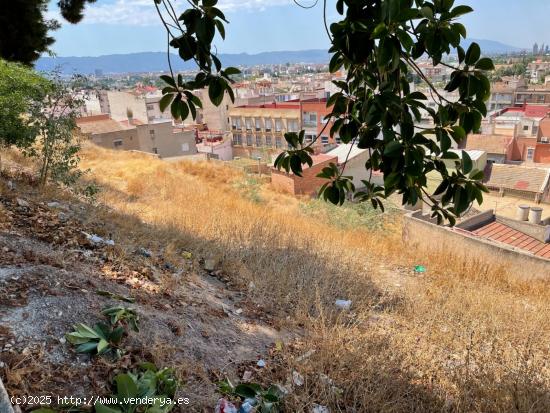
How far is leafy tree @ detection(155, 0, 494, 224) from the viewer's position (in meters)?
1.25

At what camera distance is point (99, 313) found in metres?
2.59

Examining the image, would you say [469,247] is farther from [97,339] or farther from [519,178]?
[519,178]

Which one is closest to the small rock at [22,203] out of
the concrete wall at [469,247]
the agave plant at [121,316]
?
the agave plant at [121,316]

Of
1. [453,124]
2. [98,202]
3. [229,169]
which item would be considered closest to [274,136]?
[229,169]

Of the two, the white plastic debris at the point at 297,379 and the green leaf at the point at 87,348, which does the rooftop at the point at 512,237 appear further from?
the green leaf at the point at 87,348

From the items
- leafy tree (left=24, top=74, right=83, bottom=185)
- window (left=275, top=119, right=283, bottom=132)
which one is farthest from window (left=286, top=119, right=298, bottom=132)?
leafy tree (left=24, top=74, right=83, bottom=185)

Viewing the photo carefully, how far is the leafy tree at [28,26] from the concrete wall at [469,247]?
7419 mm

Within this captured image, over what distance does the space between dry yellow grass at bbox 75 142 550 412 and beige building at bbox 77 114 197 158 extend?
20311 mm

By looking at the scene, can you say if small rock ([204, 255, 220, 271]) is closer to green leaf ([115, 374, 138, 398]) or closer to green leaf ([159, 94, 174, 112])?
green leaf ([115, 374, 138, 398])

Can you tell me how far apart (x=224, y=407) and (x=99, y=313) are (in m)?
1.07

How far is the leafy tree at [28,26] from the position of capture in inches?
219

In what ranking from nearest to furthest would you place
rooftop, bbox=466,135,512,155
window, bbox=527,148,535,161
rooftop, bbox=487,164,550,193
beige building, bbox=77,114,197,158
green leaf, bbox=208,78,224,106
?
green leaf, bbox=208,78,224,106 < rooftop, bbox=487,164,550,193 < beige building, bbox=77,114,197,158 < window, bbox=527,148,535,161 < rooftop, bbox=466,135,512,155

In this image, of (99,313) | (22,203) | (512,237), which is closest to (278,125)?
(512,237)

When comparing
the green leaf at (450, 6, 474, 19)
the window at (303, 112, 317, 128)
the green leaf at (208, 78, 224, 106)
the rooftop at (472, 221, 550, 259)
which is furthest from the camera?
the window at (303, 112, 317, 128)
